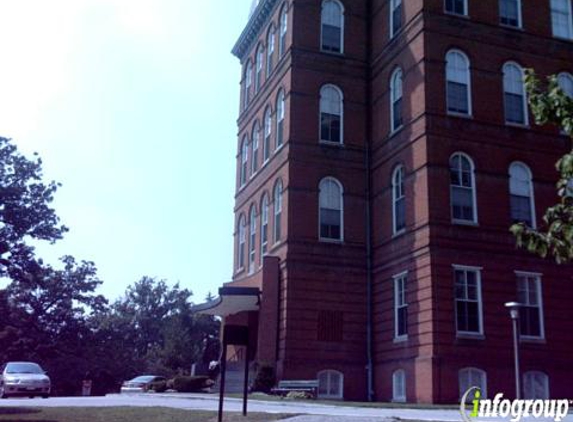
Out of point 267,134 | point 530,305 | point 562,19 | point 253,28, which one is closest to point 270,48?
point 253,28

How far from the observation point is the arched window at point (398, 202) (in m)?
28.0

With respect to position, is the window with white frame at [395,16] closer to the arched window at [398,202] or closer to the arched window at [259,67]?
the arched window at [398,202]

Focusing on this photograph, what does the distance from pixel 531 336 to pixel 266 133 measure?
1541cm

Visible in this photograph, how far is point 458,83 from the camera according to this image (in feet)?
91.0

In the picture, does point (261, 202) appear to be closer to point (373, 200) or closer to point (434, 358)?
point (373, 200)

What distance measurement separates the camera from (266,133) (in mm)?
34906

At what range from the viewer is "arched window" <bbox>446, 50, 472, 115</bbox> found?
27547 millimetres

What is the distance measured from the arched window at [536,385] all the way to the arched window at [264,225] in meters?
12.5

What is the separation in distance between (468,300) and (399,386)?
159 inches

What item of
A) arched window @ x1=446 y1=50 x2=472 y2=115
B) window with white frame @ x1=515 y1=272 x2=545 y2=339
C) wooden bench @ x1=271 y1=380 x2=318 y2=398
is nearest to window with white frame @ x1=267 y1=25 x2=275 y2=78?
arched window @ x1=446 y1=50 x2=472 y2=115

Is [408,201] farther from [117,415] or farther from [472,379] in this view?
[117,415]

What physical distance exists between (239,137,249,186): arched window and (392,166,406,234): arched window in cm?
1068

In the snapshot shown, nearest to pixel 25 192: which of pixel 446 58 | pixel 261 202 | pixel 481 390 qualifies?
pixel 261 202

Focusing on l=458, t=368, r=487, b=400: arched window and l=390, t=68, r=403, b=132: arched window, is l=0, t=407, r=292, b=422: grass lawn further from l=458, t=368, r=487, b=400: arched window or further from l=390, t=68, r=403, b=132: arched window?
l=390, t=68, r=403, b=132: arched window
